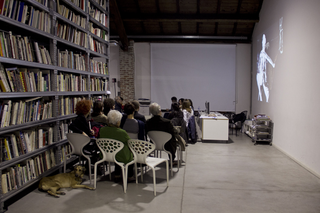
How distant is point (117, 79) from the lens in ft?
32.3

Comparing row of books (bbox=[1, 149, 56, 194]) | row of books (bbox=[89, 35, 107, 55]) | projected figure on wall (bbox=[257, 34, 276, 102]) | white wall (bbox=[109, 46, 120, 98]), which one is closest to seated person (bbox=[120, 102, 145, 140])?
row of books (bbox=[1, 149, 56, 194])

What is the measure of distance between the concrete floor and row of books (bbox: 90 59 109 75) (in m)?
2.45

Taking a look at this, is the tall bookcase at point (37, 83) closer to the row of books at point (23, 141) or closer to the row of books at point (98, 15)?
the row of books at point (23, 141)

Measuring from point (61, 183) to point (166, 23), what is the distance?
280 inches

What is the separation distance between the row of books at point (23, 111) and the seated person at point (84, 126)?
1.31 ft

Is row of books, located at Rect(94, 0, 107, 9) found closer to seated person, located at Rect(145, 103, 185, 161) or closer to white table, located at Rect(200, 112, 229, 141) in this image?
seated person, located at Rect(145, 103, 185, 161)

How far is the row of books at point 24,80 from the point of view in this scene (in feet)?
9.23

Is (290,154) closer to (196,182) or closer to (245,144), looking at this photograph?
(245,144)

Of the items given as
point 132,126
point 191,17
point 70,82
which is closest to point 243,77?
point 191,17

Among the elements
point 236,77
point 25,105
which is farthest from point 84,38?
point 236,77

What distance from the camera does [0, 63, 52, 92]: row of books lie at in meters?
2.81

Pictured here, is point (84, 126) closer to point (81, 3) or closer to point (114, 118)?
point (114, 118)

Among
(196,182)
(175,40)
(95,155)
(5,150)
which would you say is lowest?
(196,182)

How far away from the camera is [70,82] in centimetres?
418
